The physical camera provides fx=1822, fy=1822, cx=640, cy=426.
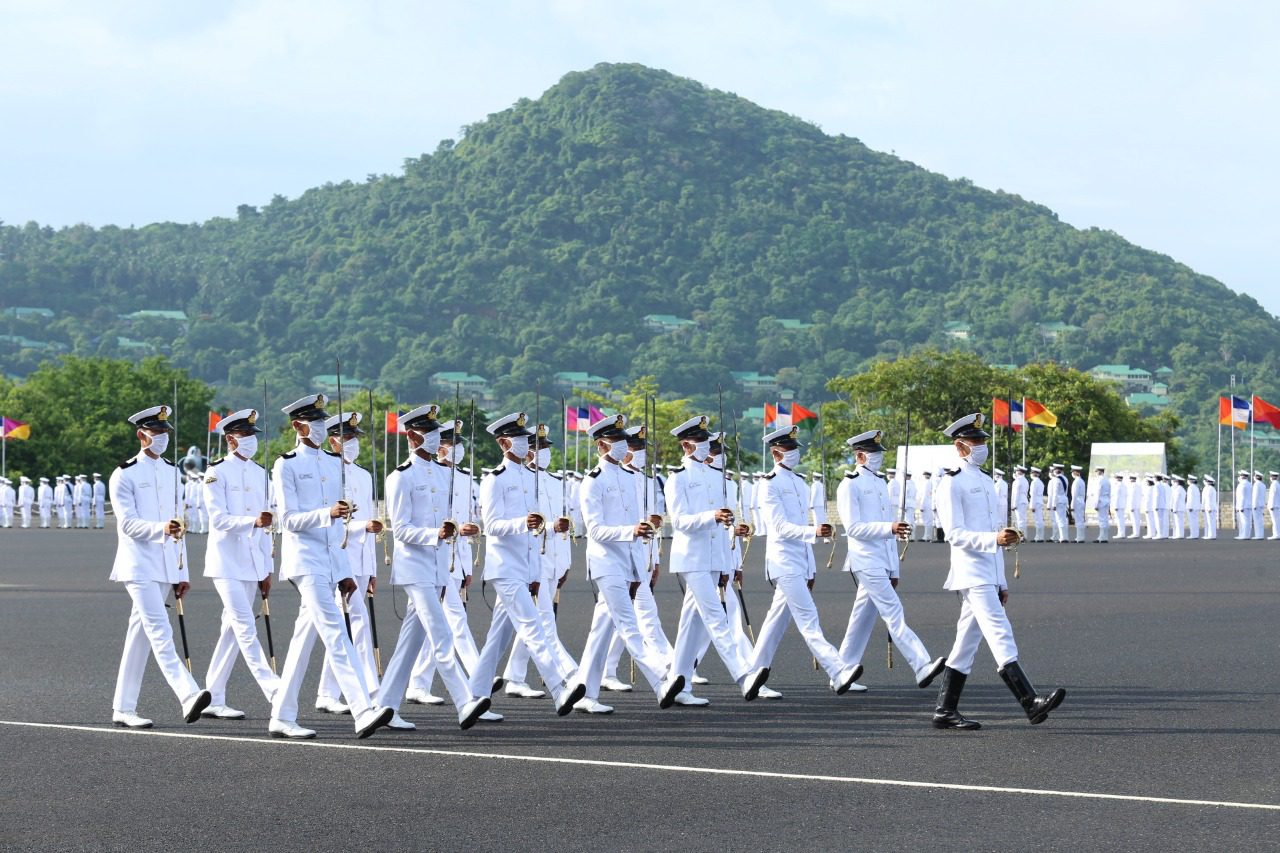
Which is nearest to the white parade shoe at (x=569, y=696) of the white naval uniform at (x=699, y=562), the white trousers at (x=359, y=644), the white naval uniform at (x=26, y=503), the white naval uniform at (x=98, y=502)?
the white naval uniform at (x=699, y=562)

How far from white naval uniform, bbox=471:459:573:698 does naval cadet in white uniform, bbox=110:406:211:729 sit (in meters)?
1.78

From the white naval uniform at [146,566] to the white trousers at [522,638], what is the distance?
1772 mm

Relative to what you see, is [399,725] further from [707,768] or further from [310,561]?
[707,768]

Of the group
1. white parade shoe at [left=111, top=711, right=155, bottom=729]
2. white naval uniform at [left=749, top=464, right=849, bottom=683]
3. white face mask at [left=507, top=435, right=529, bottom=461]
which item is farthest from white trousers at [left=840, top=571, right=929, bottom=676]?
white parade shoe at [left=111, top=711, right=155, bottom=729]

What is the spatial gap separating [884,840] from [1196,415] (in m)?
133

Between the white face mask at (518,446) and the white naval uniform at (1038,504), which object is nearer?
the white face mask at (518,446)

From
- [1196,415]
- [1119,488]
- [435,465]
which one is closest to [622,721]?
[435,465]

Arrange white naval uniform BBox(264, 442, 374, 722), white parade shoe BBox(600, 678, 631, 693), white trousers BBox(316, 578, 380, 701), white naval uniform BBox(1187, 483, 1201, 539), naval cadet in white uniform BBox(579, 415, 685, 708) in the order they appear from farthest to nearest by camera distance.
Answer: white naval uniform BBox(1187, 483, 1201, 539) < white parade shoe BBox(600, 678, 631, 693) < white trousers BBox(316, 578, 380, 701) < naval cadet in white uniform BBox(579, 415, 685, 708) < white naval uniform BBox(264, 442, 374, 722)

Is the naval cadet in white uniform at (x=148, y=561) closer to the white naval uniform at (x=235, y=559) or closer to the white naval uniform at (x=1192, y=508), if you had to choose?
the white naval uniform at (x=235, y=559)

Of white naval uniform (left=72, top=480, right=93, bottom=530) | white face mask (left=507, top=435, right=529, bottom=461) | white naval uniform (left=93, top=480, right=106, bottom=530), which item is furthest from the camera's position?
white naval uniform (left=93, top=480, right=106, bottom=530)

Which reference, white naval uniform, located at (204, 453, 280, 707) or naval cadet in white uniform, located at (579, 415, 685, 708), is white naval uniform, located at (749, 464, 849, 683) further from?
white naval uniform, located at (204, 453, 280, 707)

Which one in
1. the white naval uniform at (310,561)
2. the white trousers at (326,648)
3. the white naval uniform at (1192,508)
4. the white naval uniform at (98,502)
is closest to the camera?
the white trousers at (326,648)

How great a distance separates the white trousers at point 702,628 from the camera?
12.1 m

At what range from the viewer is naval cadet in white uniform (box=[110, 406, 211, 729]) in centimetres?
1120
